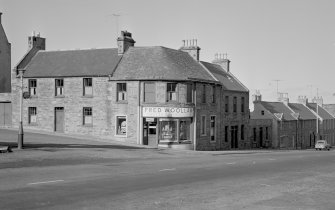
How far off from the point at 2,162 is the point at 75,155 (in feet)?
19.2

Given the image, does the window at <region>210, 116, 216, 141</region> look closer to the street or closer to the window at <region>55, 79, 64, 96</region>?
the window at <region>55, 79, 64, 96</region>

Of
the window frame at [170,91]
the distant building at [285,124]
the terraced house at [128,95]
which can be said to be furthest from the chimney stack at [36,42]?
the distant building at [285,124]

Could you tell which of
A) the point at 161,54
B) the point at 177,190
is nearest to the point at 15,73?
the point at 161,54

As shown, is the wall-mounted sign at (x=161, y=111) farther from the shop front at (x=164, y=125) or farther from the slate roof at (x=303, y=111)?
the slate roof at (x=303, y=111)

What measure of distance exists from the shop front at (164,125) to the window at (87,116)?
594 cm

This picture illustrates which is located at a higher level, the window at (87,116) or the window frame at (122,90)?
the window frame at (122,90)

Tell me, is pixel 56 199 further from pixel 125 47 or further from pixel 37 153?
pixel 125 47

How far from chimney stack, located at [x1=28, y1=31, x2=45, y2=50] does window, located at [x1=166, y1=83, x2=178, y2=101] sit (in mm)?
16860

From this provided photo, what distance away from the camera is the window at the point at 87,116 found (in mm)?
46438

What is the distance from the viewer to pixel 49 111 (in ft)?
156

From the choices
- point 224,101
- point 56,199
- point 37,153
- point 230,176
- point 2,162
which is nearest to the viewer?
point 56,199

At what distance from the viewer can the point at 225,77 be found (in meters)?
56.3


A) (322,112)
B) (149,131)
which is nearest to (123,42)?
(149,131)

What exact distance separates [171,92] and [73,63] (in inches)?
445
